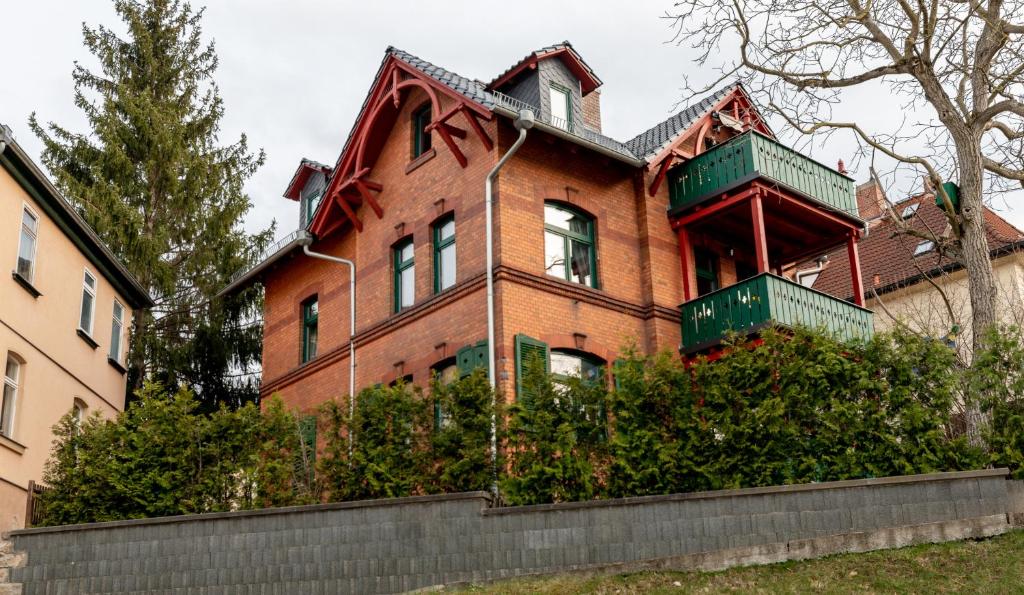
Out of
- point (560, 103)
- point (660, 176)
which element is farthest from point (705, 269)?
point (560, 103)

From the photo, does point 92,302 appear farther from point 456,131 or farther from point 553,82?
point 553,82

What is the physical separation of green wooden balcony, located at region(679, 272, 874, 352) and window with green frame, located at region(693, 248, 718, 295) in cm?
171

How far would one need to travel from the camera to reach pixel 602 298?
18453 millimetres

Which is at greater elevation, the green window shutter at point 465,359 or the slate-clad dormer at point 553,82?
the slate-clad dormer at point 553,82

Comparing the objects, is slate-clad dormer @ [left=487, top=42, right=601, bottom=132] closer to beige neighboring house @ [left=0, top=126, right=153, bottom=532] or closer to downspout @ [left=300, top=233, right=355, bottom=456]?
downspout @ [left=300, top=233, right=355, bottom=456]

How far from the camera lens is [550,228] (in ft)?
61.3

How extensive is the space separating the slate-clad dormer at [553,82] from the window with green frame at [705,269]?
3.44 m

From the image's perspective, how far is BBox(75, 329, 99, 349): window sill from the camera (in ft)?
67.4

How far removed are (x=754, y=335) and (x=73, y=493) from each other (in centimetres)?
1069

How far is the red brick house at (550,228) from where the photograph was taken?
1797 centimetres

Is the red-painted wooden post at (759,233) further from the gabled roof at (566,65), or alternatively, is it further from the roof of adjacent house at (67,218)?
the roof of adjacent house at (67,218)

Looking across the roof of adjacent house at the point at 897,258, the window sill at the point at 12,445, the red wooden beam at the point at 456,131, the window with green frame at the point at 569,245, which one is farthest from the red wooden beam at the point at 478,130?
the roof of adjacent house at the point at 897,258

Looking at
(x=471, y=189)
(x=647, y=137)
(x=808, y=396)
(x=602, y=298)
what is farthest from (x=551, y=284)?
(x=808, y=396)

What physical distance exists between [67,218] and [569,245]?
363 inches
